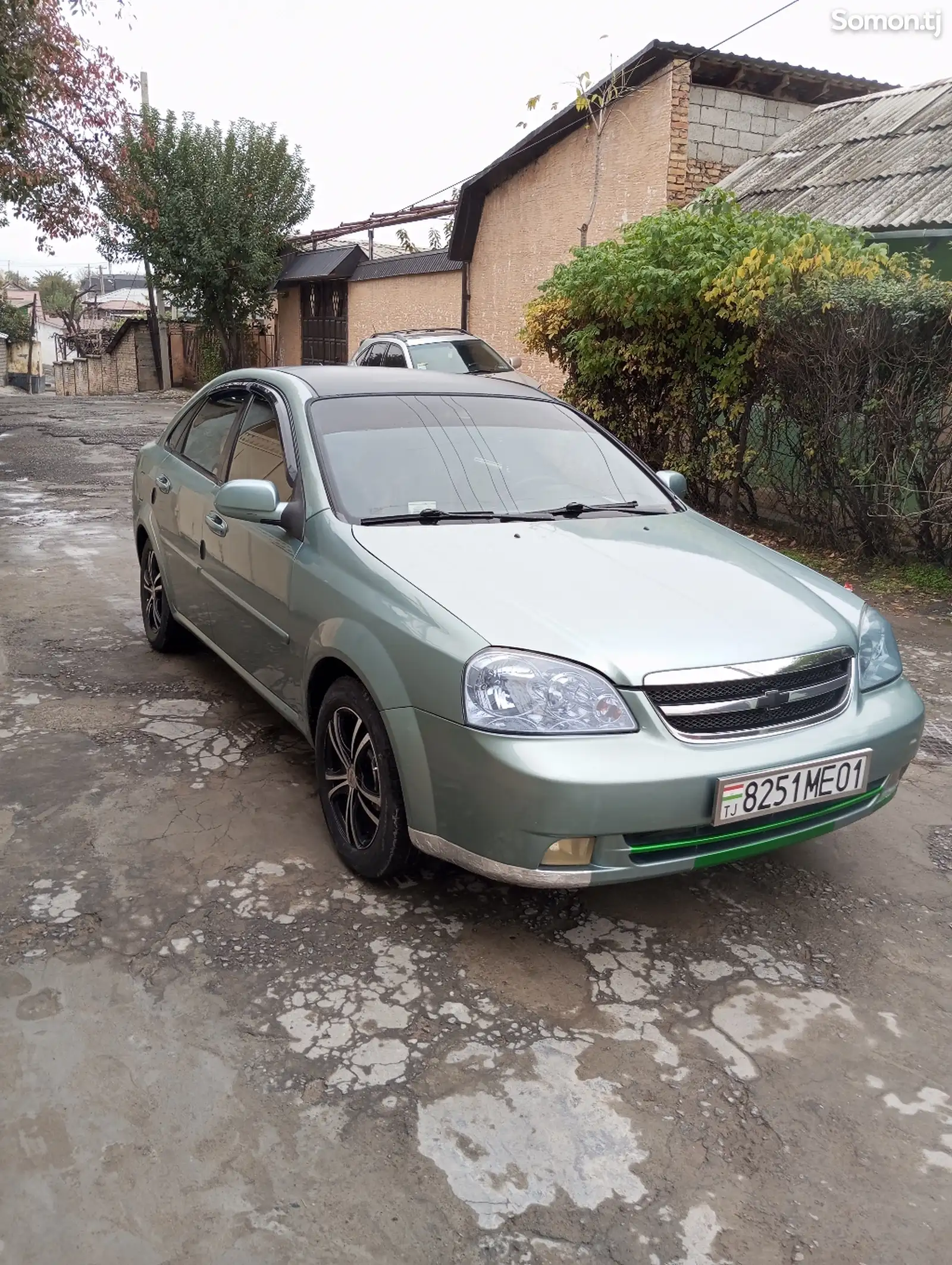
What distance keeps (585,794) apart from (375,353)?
1162cm

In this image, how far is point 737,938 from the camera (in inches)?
118

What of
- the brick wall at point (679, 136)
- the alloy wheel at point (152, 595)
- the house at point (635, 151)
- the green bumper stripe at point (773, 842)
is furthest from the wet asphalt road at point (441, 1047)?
the house at point (635, 151)

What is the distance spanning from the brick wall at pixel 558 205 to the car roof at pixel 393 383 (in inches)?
404

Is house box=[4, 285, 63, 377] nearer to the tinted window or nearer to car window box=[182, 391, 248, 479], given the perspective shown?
the tinted window

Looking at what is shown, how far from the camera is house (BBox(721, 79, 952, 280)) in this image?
967 cm

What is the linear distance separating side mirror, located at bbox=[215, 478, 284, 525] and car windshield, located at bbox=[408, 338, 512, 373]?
29.3 ft

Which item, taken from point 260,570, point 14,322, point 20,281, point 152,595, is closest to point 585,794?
point 260,570

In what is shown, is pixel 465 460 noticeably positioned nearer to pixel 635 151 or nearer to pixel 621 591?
pixel 621 591

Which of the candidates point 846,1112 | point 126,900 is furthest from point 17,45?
point 846,1112

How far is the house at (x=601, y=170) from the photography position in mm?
13406

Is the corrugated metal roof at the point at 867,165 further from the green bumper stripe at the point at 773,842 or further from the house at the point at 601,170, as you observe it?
the green bumper stripe at the point at 773,842

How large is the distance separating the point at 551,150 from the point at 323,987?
15161mm

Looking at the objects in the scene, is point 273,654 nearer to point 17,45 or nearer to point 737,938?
point 737,938

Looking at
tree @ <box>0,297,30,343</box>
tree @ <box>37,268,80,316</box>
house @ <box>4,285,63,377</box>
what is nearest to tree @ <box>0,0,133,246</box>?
tree @ <box>0,297,30,343</box>
